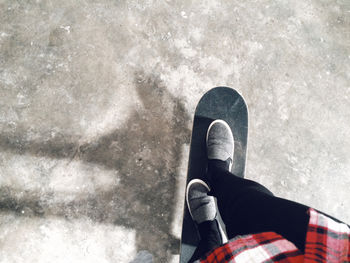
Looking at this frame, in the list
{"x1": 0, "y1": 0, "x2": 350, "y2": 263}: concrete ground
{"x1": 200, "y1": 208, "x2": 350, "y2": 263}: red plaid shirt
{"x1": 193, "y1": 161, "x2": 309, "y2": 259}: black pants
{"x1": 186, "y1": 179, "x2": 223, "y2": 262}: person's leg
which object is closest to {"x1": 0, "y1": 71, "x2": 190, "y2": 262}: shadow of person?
{"x1": 0, "y1": 0, "x2": 350, "y2": 263}: concrete ground

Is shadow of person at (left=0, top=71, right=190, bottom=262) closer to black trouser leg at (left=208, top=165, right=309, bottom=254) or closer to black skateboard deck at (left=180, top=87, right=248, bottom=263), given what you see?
black skateboard deck at (left=180, top=87, right=248, bottom=263)

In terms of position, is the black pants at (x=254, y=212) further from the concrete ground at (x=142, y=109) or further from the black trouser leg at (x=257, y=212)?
the concrete ground at (x=142, y=109)

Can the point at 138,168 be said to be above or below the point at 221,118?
below

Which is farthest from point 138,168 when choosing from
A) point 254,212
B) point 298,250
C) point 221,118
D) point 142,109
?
point 298,250

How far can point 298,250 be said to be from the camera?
84cm

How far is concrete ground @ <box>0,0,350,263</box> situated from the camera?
159 cm

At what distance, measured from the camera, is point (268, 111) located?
5.62 ft

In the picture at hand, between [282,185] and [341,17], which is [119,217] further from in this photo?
[341,17]

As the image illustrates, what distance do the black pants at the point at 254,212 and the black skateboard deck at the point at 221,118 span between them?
0.24 m

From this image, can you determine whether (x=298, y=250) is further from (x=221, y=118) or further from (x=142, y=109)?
(x=142, y=109)

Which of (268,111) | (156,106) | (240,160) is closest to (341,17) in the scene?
(268,111)

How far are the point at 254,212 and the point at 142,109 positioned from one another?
95 cm

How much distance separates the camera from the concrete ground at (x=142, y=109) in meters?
1.59

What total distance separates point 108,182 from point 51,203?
37 cm
